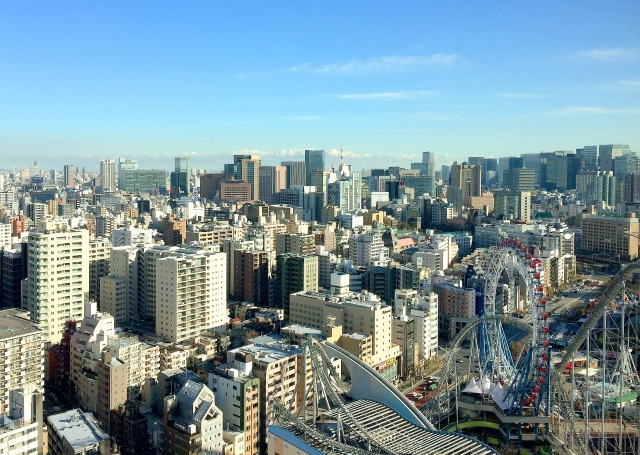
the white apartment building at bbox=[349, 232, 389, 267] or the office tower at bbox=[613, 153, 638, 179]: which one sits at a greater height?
the office tower at bbox=[613, 153, 638, 179]

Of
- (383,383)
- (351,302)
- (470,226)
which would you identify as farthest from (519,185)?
(383,383)

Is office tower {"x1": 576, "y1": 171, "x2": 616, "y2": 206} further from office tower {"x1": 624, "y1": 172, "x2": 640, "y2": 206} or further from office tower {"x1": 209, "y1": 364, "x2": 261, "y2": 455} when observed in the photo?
office tower {"x1": 209, "y1": 364, "x2": 261, "y2": 455}

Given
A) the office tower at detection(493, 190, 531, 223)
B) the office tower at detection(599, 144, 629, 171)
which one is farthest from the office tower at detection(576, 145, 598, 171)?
the office tower at detection(493, 190, 531, 223)

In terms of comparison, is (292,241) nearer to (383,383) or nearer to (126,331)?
(126,331)

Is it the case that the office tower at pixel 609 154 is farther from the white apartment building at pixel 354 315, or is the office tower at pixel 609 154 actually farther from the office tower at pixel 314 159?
the white apartment building at pixel 354 315

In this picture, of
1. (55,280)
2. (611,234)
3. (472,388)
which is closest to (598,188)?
(611,234)

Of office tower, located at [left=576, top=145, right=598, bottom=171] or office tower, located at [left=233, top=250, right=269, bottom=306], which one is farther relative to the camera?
office tower, located at [left=576, top=145, right=598, bottom=171]

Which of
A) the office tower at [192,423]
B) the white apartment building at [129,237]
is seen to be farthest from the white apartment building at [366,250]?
the office tower at [192,423]
